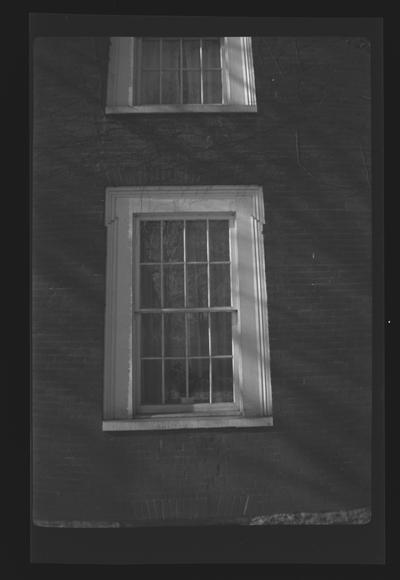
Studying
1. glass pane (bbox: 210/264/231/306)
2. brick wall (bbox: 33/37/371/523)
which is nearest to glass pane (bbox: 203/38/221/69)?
brick wall (bbox: 33/37/371/523)

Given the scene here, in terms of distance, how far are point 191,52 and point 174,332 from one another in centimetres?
178

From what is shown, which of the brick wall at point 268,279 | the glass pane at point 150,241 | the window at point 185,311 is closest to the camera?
the brick wall at point 268,279

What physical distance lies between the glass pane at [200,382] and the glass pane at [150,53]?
191cm

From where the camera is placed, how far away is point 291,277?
3.38 m

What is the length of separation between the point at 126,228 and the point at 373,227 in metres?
1.51

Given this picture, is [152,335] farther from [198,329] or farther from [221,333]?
[221,333]

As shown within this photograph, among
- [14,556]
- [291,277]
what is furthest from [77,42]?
[14,556]

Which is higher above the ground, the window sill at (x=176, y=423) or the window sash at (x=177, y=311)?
the window sash at (x=177, y=311)

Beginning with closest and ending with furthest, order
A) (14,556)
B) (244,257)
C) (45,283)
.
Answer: (14,556) → (45,283) → (244,257)

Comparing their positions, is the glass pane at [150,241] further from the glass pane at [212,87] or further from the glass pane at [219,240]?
the glass pane at [212,87]

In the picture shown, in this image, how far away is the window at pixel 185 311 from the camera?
10.8ft

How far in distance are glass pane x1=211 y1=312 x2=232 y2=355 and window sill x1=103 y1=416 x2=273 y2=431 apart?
41 cm

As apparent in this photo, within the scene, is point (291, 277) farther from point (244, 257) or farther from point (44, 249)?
point (44, 249)

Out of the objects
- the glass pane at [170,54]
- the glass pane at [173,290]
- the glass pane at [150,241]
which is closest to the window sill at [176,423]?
the glass pane at [173,290]
